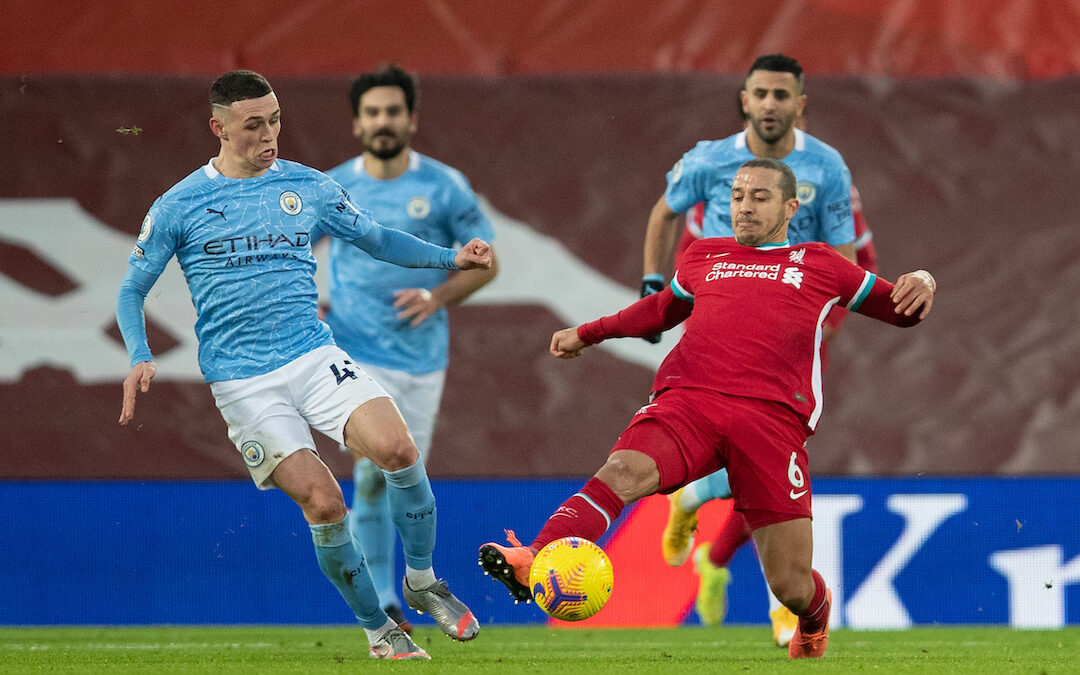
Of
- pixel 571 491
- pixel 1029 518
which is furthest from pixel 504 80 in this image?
pixel 1029 518

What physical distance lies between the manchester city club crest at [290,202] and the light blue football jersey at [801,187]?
2.01m

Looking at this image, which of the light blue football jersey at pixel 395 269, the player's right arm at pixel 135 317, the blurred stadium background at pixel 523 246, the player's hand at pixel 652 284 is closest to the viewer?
the player's right arm at pixel 135 317

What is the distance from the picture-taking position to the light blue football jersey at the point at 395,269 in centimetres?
712

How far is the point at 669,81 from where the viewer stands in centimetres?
813

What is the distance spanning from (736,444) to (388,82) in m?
3.10

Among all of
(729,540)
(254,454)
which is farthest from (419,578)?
(729,540)

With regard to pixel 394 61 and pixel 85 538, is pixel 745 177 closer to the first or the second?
pixel 394 61

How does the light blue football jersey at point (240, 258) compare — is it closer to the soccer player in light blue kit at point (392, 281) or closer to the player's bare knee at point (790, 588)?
the soccer player in light blue kit at point (392, 281)

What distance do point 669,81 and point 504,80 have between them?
88 centimetres

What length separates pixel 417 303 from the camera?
6.89 meters

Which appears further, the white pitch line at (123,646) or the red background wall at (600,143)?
the red background wall at (600,143)

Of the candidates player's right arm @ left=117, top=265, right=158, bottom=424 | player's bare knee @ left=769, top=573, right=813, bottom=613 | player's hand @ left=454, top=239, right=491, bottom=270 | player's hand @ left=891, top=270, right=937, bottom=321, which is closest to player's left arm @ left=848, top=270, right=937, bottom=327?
player's hand @ left=891, top=270, right=937, bottom=321

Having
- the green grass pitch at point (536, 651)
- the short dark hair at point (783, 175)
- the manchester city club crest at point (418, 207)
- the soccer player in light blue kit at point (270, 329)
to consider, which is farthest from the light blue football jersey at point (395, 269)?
the short dark hair at point (783, 175)

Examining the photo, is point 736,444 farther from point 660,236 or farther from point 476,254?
point 660,236
